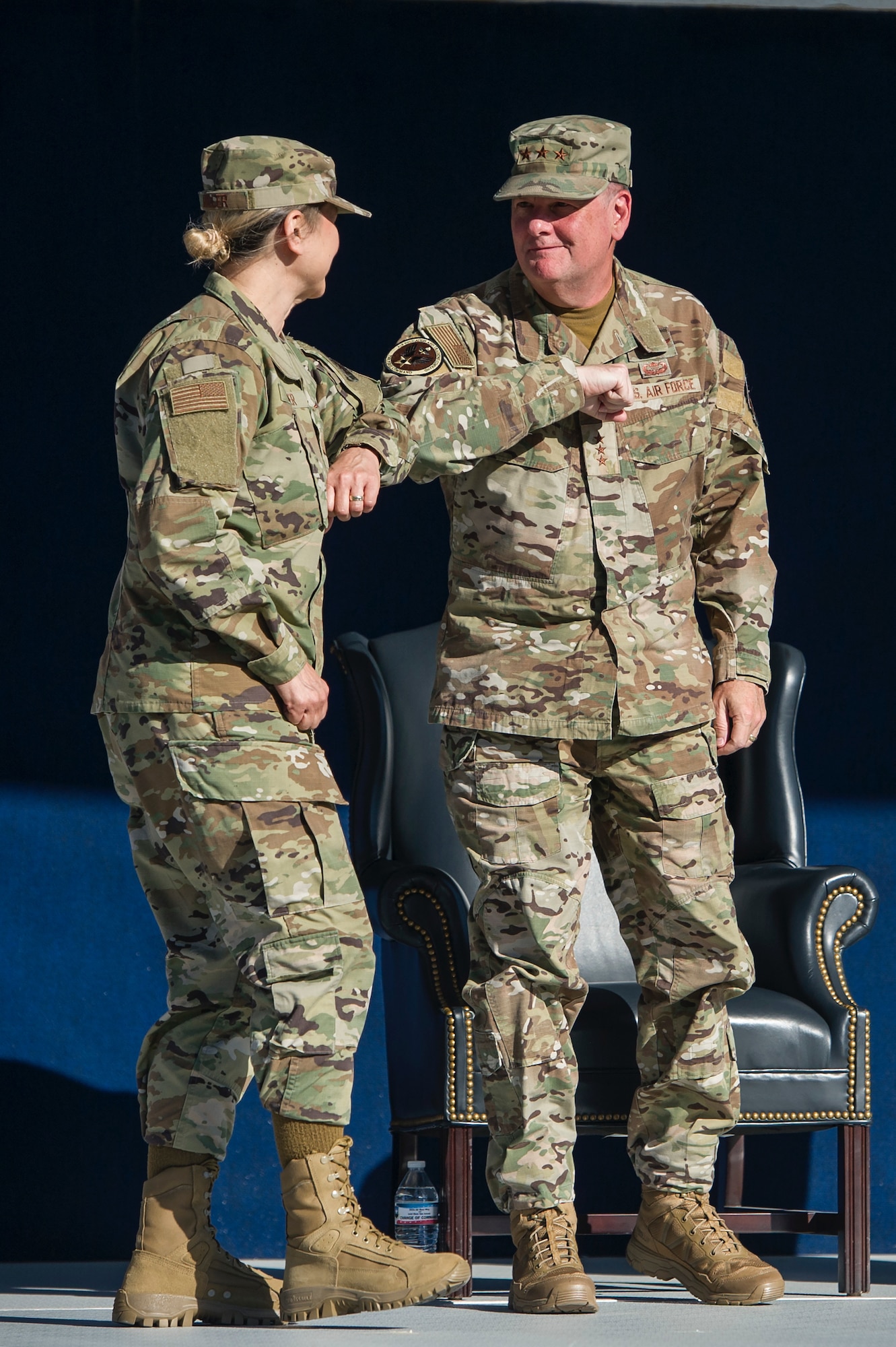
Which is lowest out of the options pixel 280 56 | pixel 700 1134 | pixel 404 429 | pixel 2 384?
pixel 700 1134

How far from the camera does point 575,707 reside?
3.02m

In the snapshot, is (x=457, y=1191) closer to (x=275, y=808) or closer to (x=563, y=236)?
(x=275, y=808)

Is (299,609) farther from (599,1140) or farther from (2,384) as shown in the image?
(599,1140)

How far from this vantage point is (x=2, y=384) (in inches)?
163

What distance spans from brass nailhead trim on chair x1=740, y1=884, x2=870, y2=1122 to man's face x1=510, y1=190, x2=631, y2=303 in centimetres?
137

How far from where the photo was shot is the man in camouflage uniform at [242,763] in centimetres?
258

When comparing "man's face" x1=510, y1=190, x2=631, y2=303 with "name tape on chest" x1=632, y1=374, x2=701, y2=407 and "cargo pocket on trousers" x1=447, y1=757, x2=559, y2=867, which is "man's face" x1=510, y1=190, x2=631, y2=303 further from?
"cargo pocket on trousers" x1=447, y1=757, x2=559, y2=867

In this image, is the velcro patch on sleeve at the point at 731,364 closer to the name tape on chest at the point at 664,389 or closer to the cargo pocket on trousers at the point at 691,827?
the name tape on chest at the point at 664,389

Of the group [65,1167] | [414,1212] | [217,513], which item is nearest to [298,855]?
[217,513]

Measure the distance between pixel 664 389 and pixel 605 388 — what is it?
0.20 metres

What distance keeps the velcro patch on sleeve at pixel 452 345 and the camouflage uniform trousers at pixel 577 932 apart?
0.62 meters

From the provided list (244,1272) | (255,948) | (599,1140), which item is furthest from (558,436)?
(599,1140)

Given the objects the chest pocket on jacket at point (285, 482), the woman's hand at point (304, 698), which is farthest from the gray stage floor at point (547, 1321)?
the chest pocket on jacket at point (285, 482)

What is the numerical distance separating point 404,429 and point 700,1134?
1278mm
